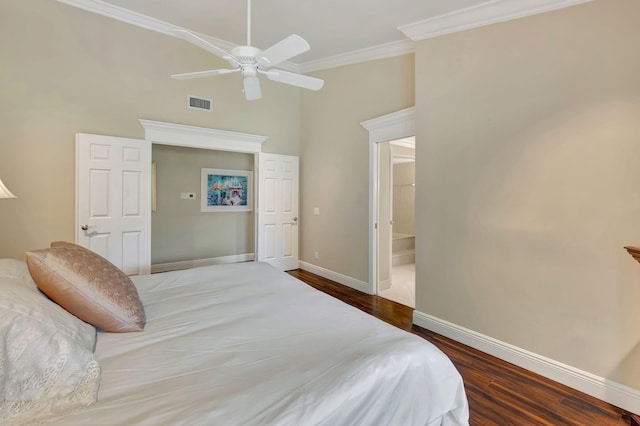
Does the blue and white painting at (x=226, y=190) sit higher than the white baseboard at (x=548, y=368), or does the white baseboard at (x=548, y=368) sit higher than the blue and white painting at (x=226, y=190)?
the blue and white painting at (x=226, y=190)

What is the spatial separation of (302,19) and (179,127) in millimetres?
2144

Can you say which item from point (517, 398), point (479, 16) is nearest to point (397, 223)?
point (479, 16)

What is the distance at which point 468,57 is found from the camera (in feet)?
8.84

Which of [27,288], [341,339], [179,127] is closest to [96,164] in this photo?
[179,127]

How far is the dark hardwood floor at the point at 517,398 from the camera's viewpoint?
1839 millimetres

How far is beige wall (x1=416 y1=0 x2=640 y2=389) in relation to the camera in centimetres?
196

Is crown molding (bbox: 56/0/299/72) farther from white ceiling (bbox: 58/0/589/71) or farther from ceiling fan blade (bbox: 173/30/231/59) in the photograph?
ceiling fan blade (bbox: 173/30/231/59)

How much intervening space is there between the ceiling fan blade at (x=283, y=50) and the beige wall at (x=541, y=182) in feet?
5.46

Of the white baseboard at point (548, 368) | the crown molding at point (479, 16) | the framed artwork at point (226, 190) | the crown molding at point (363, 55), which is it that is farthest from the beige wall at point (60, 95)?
the white baseboard at point (548, 368)

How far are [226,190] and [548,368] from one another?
5351mm

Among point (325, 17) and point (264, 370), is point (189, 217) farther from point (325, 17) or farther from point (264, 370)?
point (264, 370)

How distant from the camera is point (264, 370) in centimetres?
112

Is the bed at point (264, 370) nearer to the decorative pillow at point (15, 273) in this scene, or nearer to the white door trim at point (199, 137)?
the decorative pillow at point (15, 273)

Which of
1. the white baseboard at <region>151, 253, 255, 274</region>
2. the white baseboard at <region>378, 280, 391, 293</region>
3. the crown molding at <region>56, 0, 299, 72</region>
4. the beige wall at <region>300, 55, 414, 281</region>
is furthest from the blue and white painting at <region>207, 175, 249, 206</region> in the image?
the white baseboard at <region>378, 280, 391, 293</region>
